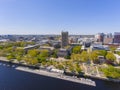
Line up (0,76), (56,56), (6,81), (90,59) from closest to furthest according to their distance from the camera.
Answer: (6,81), (0,76), (90,59), (56,56)

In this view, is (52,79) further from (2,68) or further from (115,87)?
(2,68)

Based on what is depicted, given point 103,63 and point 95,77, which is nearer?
point 95,77

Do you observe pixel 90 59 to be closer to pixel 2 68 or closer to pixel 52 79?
pixel 52 79

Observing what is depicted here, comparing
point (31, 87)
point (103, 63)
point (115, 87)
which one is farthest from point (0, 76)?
point (103, 63)

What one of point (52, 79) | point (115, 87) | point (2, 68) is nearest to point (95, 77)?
point (115, 87)

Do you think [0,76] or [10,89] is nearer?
[10,89]

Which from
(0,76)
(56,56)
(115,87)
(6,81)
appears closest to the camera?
(115,87)
